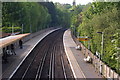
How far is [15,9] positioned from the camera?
53.7 metres

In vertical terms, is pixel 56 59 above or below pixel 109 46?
below

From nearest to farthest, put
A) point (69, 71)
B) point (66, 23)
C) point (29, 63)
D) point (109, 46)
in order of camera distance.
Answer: point (69, 71) → point (109, 46) → point (29, 63) → point (66, 23)

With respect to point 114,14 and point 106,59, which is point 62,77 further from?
point 114,14

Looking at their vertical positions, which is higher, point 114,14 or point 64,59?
point 114,14

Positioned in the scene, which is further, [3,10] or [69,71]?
A: [3,10]

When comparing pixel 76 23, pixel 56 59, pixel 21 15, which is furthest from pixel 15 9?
pixel 56 59

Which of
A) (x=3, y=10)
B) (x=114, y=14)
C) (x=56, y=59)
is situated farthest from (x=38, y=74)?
(x=3, y=10)

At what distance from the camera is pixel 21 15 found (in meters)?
54.2

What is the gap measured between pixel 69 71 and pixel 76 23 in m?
48.4

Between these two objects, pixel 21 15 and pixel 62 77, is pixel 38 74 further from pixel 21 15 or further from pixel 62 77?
pixel 21 15

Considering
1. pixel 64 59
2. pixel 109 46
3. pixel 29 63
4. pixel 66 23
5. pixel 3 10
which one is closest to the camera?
pixel 109 46

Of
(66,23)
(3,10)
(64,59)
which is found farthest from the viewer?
(66,23)

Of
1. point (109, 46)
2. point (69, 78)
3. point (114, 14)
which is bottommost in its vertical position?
point (69, 78)

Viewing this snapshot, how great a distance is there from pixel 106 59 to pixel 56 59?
6.24 meters
